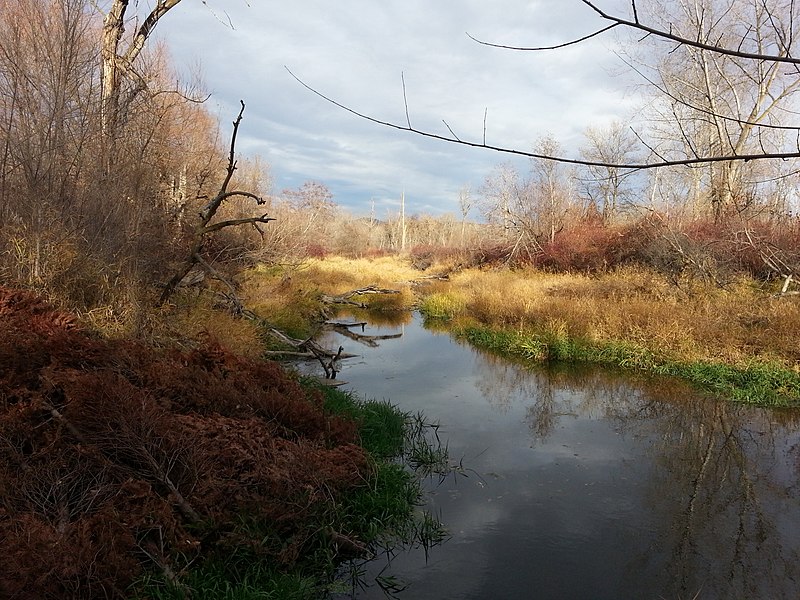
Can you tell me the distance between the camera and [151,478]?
3.86m

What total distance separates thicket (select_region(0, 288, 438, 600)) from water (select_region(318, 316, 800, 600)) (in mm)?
787

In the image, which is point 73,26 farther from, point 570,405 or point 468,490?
point 570,405

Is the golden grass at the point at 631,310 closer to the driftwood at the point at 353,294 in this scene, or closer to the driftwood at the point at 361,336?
the driftwood at the point at 353,294

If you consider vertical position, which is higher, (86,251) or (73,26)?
(73,26)

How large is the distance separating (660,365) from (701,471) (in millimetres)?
4653

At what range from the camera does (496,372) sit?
34.8 feet

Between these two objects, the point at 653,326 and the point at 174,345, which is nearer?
the point at 174,345

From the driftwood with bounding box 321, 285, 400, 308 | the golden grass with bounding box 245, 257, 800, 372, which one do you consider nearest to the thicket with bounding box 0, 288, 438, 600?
the golden grass with bounding box 245, 257, 800, 372

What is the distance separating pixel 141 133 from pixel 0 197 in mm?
3116

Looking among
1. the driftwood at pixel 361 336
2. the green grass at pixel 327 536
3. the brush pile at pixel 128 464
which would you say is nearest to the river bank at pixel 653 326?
the driftwood at pixel 361 336

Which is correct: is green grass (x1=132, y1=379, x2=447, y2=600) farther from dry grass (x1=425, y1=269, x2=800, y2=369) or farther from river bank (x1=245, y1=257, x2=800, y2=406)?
dry grass (x1=425, y1=269, x2=800, y2=369)

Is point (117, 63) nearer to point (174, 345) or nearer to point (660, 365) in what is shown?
point (174, 345)

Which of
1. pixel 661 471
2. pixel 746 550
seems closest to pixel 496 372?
pixel 661 471

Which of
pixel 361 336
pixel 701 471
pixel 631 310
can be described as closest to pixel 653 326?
pixel 631 310
